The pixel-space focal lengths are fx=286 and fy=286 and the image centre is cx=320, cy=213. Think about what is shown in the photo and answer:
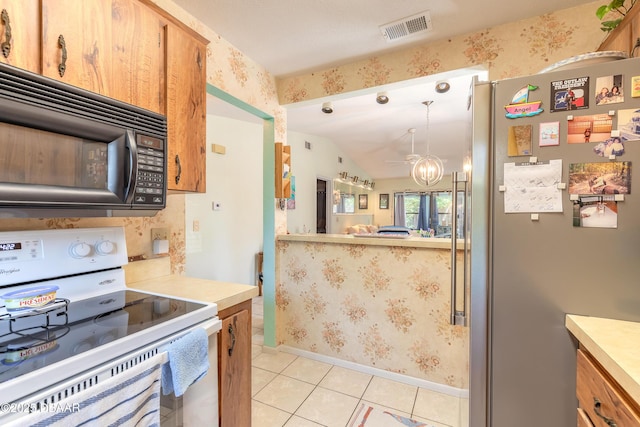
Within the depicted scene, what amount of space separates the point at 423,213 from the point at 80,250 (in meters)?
8.87

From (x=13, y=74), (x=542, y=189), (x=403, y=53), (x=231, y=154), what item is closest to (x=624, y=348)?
(x=542, y=189)

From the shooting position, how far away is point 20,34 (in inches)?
32.2

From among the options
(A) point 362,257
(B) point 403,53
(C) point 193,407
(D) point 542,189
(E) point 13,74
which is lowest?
(C) point 193,407

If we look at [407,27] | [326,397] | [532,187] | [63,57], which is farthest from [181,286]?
[407,27]

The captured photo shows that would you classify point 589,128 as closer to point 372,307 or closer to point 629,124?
point 629,124

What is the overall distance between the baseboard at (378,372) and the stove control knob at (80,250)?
1800 millimetres

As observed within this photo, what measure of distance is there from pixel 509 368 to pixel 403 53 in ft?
6.60

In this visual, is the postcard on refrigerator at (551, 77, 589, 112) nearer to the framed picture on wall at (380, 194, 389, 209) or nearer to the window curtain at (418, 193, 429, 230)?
the window curtain at (418, 193, 429, 230)

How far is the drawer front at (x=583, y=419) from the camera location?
2.70 feet

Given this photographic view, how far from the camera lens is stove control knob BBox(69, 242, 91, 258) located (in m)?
1.05

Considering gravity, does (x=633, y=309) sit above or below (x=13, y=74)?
below

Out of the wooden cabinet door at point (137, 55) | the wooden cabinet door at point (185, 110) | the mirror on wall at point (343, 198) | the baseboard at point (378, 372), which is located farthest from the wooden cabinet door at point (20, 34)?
the mirror on wall at point (343, 198)

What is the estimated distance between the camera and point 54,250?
101cm

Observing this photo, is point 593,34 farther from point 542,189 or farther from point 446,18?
point 542,189
